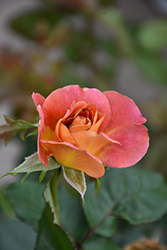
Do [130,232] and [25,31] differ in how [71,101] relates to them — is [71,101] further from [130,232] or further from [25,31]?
[25,31]

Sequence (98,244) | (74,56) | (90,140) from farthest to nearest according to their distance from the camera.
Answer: (74,56)
(98,244)
(90,140)

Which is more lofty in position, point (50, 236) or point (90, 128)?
point (90, 128)

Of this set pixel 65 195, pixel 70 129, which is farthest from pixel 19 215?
pixel 70 129

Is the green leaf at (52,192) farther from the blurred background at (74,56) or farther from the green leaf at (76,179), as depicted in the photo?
the blurred background at (74,56)

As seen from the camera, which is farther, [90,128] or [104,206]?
[104,206]

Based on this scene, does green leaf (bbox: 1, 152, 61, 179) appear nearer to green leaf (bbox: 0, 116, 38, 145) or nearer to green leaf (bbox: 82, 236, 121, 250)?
green leaf (bbox: 0, 116, 38, 145)

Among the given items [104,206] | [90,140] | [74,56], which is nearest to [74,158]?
[90,140]

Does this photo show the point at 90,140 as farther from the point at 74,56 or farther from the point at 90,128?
the point at 74,56
